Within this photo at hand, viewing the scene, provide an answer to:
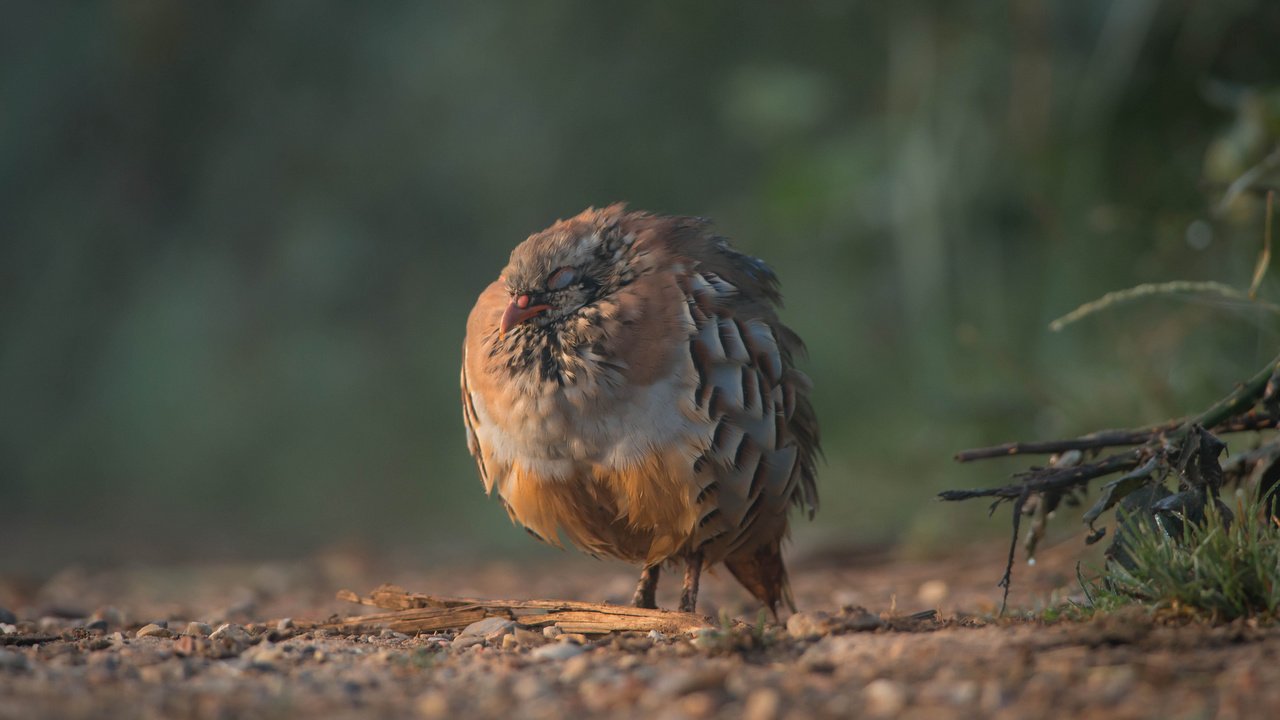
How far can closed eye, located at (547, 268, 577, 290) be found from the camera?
335 centimetres

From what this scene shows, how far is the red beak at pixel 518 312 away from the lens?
3.29 meters

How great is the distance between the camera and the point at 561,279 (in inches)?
132

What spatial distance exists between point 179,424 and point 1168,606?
9838 millimetres

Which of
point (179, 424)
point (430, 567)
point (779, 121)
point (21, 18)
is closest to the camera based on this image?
point (430, 567)

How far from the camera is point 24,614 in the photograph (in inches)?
144

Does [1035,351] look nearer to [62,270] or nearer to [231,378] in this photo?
[231,378]

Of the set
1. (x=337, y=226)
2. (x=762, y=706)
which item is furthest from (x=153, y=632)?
(x=337, y=226)

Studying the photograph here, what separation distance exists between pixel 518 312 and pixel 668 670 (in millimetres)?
1356

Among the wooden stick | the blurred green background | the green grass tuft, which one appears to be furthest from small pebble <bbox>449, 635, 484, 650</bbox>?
the blurred green background

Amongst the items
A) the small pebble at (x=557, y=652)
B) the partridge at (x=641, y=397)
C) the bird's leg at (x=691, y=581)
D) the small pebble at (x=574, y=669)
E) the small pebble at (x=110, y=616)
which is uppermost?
the partridge at (x=641, y=397)

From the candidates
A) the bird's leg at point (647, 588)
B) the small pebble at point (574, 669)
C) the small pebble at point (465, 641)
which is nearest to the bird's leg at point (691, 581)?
the bird's leg at point (647, 588)

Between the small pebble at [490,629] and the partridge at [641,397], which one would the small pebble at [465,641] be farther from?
the partridge at [641,397]

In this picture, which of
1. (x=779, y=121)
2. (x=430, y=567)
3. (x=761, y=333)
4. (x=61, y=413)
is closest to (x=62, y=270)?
(x=61, y=413)

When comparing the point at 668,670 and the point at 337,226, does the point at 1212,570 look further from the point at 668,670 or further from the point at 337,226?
the point at 337,226
